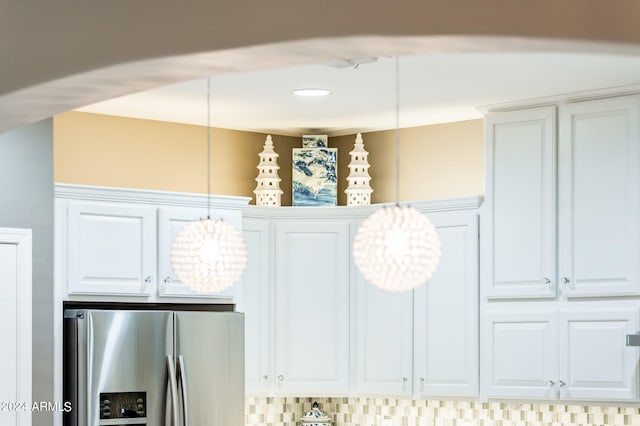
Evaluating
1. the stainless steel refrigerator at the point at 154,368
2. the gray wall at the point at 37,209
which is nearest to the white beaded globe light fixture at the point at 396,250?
the stainless steel refrigerator at the point at 154,368

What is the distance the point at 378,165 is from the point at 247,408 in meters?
1.53

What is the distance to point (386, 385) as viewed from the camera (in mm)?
6062

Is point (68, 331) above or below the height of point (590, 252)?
below

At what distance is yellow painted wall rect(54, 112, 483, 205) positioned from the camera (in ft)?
19.4

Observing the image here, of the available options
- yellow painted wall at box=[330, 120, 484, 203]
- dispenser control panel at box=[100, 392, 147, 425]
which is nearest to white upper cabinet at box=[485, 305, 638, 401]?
yellow painted wall at box=[330, 120, 484, 203]

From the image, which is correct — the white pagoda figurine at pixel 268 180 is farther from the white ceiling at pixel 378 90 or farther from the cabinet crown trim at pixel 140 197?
the cabinet crown trim at pixel 140 197

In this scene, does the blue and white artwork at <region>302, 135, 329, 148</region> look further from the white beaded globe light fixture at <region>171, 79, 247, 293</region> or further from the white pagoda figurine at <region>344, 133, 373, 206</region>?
the white beaded globe light fixture at <region>171, 79, 247, 293</region>

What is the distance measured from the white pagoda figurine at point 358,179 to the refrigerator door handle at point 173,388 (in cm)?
146

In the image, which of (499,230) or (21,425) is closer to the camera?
(21,425)

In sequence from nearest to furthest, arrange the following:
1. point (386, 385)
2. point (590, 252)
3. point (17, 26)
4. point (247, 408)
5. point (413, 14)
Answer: point (413, 14) → point (17, 26) → point (590, 252) → point (386, 385) → point (247, 408)

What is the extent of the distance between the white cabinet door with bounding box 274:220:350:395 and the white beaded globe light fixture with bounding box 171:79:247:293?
50.9 inches

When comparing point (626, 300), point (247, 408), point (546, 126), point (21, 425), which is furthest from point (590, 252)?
point (21, 425)

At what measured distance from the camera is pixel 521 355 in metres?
5.55

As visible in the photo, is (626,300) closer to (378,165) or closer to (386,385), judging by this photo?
(386,385)
